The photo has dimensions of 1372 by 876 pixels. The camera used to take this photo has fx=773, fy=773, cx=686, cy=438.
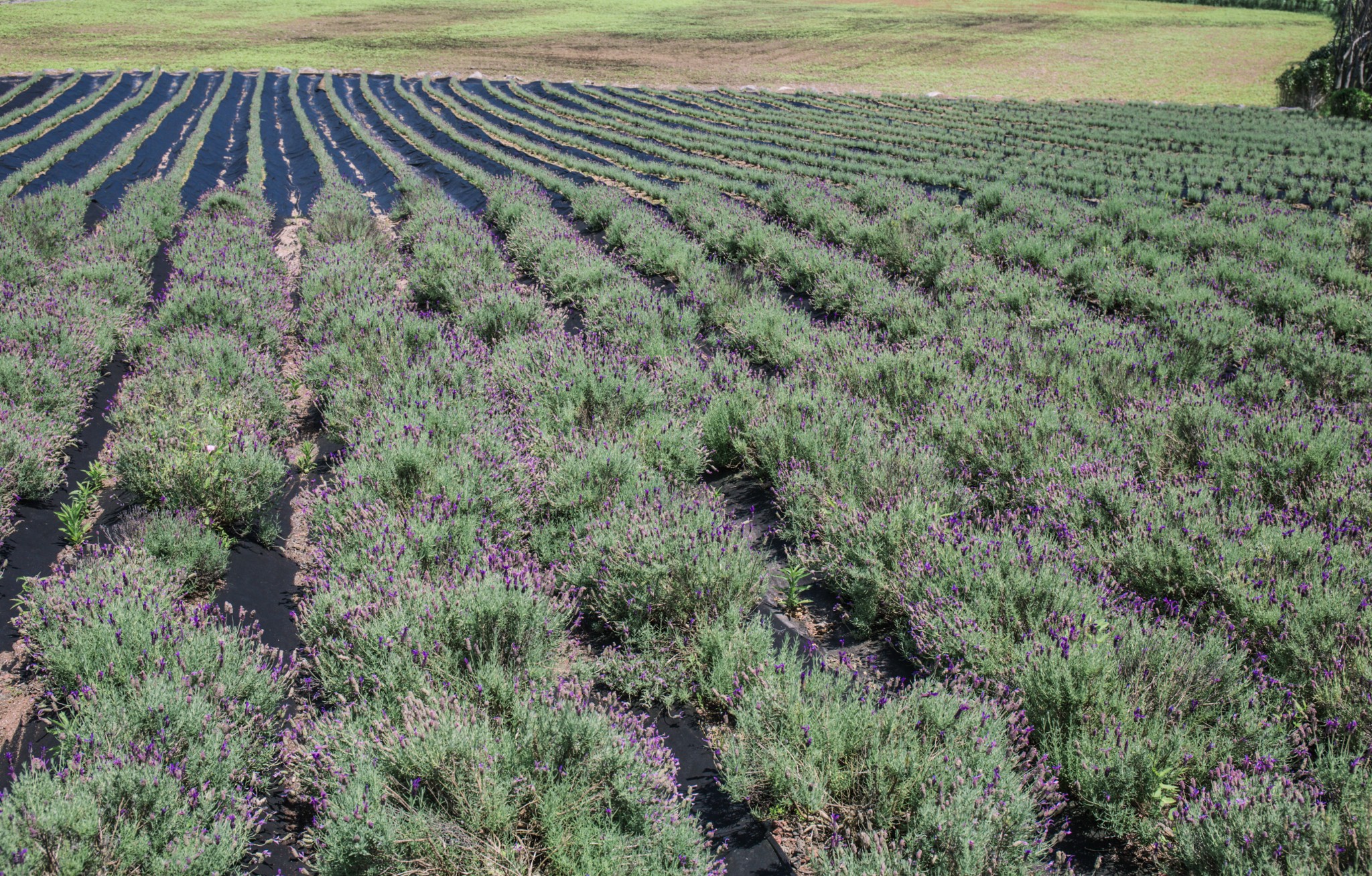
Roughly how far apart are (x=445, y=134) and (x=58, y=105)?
12.0m

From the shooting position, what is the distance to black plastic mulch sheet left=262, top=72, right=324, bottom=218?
1382cm

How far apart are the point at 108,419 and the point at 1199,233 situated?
11.9 meters

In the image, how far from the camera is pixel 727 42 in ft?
151

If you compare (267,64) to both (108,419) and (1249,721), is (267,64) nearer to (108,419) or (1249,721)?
(108,419)

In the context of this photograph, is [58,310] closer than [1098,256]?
Yes

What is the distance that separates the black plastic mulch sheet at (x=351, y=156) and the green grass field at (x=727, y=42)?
14.5 metres

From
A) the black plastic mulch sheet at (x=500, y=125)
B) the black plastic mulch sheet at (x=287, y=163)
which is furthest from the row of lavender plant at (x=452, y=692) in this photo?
the black plastic mulch sheet at (x=500, y=125)

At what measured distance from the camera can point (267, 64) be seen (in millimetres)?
35500

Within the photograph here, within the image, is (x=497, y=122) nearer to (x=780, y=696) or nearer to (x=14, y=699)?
(x=14, y=699)

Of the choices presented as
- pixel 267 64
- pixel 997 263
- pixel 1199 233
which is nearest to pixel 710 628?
pixel 997 263

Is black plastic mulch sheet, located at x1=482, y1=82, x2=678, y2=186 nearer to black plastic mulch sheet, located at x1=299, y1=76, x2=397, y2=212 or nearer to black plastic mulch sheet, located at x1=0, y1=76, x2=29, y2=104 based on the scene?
black plastic mulch sheet, located at x1=299, y1=76, x2=397, y2=212

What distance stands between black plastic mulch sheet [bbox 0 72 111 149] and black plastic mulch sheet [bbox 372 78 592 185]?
852 centimetres

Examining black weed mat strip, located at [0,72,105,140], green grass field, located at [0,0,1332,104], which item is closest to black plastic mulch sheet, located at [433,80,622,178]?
green grass field, located at [0,0,1332,104]

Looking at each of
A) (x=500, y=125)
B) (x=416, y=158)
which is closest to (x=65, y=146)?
(x=416, y=158)
